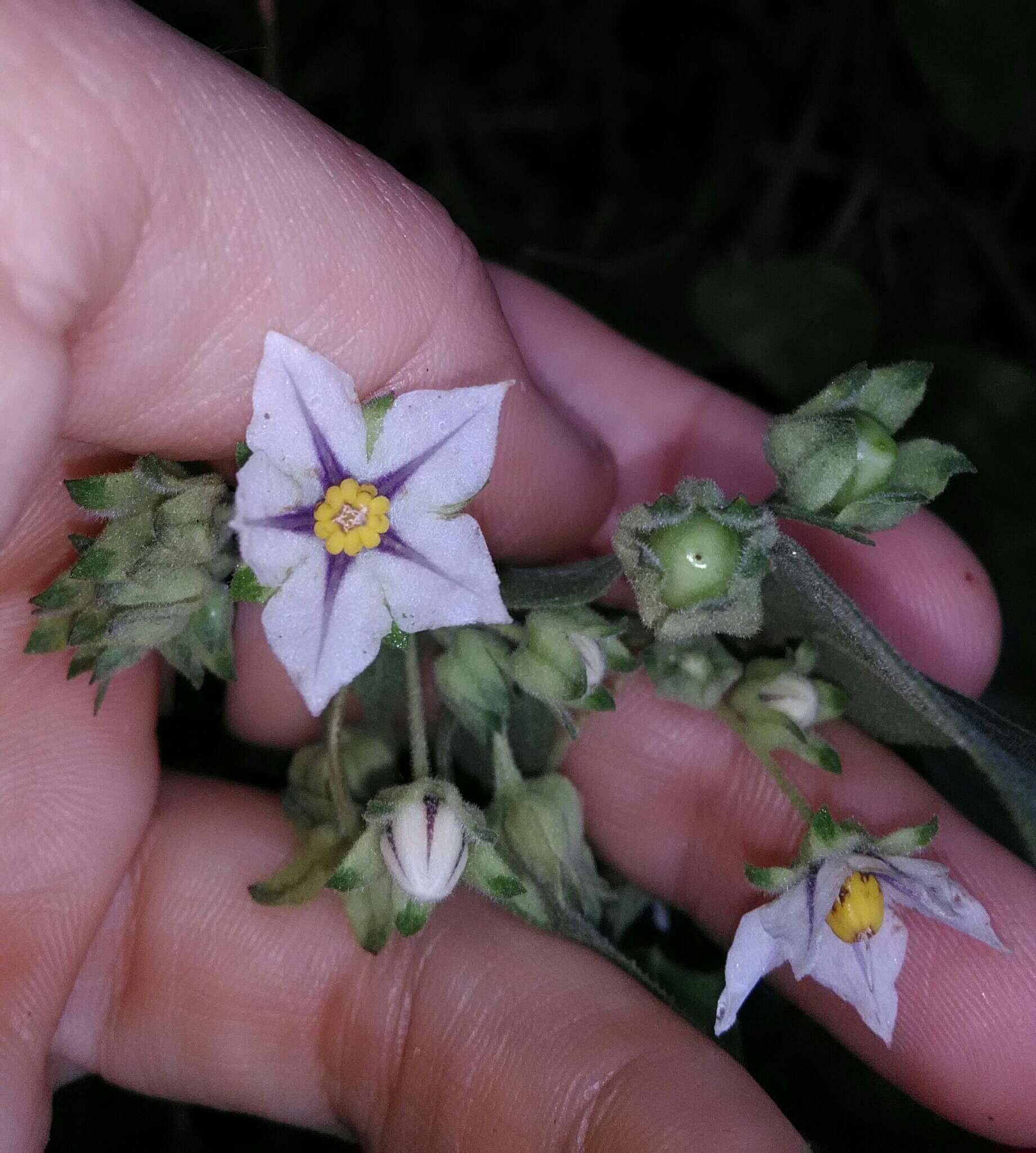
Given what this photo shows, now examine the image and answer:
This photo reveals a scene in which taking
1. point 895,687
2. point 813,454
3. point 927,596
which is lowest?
point 927,596

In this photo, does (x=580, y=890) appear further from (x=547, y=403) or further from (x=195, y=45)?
(x=195, y=45)

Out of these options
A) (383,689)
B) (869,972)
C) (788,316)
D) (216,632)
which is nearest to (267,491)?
(216,632)

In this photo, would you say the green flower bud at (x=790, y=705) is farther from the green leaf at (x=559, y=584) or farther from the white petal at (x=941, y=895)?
the green leaf at (x=559, y=584)

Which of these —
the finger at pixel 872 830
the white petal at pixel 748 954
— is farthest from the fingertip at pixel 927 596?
the white petal at pixel 748 954

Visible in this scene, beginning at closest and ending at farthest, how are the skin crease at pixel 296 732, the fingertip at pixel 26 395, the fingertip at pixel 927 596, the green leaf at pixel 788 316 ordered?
the fingertip at pixel 26 395 → the skin crease at pixel 296 732 → the fingertip at pixel 927 596 → the green leaf at pixel 788 316

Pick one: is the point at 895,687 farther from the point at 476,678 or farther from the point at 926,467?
the point at 476,678

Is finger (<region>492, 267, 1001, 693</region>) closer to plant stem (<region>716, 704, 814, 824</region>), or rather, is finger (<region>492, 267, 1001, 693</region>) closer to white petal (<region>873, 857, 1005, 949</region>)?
plant stem (<region>716, 704, 814, 824</region>)

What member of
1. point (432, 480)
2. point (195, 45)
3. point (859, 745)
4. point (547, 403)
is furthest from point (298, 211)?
point (859, 745)
